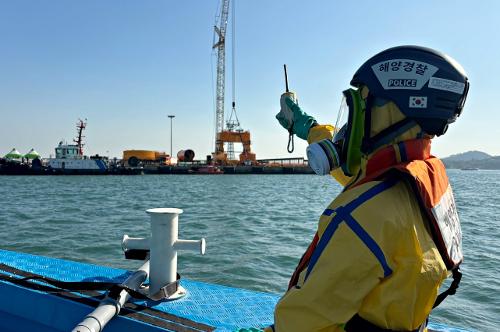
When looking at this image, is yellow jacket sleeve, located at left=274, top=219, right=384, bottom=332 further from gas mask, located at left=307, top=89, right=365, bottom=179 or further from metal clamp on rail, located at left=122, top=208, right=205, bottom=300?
metal clamp on rail, located at left=122, top=208, right=205, bottom=300

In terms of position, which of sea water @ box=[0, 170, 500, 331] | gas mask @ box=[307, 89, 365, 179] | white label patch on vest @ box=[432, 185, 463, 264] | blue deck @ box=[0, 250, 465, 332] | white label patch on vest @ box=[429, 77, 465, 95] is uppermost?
white label patch on vest @ box=[429, 77, 465, 95]

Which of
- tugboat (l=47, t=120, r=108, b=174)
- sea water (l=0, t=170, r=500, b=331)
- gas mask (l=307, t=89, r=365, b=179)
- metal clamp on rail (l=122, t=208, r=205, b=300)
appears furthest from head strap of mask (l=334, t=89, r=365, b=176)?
tugboat (l=47, t=120, r=108, b=174)

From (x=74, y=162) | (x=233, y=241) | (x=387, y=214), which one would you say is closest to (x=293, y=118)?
(x=387, y=214)

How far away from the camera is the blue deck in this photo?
2.66m

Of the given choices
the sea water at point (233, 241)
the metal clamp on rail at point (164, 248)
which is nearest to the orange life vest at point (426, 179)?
the metal clamp on rail at point (164, 248)

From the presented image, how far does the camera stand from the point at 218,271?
7.05 meters

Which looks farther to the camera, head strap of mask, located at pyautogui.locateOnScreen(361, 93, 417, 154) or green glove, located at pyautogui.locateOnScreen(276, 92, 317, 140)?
green glove, located at pyautogui.locateOnScreen(276, 92, 317, 140)

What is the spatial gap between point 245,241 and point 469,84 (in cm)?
860

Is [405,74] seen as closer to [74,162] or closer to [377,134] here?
[377,134]

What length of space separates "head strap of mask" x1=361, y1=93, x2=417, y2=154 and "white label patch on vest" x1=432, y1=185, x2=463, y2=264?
284 millimetres

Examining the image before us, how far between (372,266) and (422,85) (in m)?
0.66

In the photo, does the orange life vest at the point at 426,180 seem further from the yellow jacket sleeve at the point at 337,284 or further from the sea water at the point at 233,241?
the sea water at the point at 233,241

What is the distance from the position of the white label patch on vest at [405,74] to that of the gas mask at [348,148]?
0.12 m

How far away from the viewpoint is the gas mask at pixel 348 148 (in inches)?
58.5
